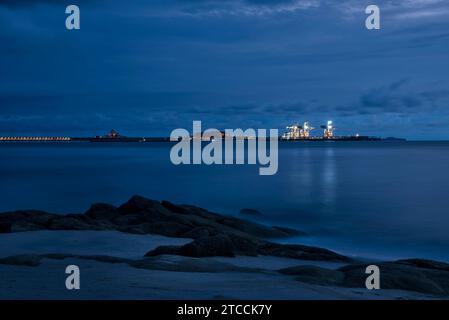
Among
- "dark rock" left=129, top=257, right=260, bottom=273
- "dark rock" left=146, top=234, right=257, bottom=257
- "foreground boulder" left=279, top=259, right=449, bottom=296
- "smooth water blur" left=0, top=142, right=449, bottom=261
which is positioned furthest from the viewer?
"smooth water blur" left=0, top=142, right=449, bottom=261

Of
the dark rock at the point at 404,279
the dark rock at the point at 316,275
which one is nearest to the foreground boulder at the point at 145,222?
the dark rock at the point at 316,275

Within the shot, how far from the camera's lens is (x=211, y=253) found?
471 inches

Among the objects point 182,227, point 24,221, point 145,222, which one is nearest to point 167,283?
point 182,227

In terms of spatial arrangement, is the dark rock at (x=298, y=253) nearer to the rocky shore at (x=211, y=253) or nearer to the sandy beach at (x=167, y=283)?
the rocky shore at (x=211, y=253)

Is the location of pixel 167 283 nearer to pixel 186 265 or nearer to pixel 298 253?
pixel 186 265

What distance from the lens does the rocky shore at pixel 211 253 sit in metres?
10.0

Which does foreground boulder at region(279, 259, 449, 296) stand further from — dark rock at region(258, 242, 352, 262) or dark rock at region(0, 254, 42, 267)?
dark rock at region(0, 254, 42, 267)

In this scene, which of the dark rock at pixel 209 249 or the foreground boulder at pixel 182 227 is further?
the foreground boulder at pixel 182 227

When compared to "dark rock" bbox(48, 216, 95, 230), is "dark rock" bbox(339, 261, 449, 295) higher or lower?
lower

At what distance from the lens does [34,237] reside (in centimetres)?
1431

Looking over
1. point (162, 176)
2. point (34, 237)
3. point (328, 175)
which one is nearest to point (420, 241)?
point (34, 237)

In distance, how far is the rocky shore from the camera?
32.9ft

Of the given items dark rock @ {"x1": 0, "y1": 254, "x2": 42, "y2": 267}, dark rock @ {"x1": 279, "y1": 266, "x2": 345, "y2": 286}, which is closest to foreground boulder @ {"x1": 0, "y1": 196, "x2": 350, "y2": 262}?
dark rock @ {"x1": 279, "y1": 266, "x2": 345, "y2": 286}

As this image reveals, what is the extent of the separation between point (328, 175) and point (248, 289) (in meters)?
44.7
